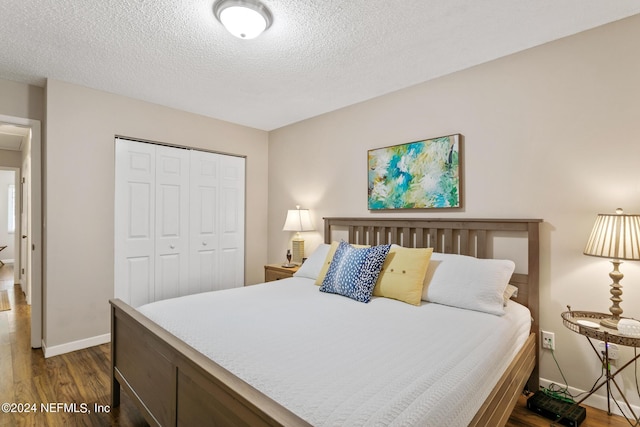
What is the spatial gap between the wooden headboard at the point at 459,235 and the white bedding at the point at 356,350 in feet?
0.64

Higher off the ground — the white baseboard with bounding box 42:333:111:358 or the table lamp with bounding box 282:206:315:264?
the table lamp with bounding box 282:206:315:264

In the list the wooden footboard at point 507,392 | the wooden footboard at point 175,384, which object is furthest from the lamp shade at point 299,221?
the wooden footboard at point 507,392

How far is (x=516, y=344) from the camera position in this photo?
1.87 m

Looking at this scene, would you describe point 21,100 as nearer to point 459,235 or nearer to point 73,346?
point 73,346

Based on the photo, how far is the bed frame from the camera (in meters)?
1.08

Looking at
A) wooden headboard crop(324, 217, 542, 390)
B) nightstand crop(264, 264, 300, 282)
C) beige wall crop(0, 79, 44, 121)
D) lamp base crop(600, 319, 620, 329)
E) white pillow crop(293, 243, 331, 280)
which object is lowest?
nightstand crop(264, 264, 300, 282)

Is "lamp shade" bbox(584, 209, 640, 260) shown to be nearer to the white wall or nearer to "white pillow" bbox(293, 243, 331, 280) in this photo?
"white pillow" bbox(293, 243, 331, 280)

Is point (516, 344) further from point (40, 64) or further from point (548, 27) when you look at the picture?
point (40, 64)

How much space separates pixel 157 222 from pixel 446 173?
9.56ft

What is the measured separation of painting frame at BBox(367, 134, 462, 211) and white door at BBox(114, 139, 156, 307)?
7.53 ft

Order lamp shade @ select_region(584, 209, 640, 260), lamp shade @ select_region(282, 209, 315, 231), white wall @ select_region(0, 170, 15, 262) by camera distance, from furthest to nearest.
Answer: white wall @ select_region(0, 170, 15, 262)
lamp shade @ select_region(282, 209, 315, 231)
lamp shade @ select_region(584, 209, 640, 260)

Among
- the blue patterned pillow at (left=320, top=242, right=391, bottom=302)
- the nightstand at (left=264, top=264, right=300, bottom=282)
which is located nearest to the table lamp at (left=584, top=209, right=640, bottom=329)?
the blue patterned pillow at (left=320, top=242, right=391, bottom=302)

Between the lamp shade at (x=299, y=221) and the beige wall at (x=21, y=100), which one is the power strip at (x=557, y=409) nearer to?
the lamp shade at (x=299, y=221)

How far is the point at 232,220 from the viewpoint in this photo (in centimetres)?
414
